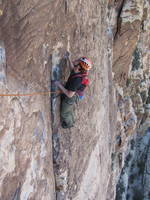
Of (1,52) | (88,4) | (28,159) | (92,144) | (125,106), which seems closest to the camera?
(1,52)

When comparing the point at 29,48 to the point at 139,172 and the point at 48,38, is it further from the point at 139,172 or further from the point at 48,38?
the point at 139,172

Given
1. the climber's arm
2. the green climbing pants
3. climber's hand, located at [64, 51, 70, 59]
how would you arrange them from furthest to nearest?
the green climbing pants → climber's hand, located at [64, 51, 70, 59] → the climber's arm

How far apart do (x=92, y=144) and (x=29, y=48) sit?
4143 mm

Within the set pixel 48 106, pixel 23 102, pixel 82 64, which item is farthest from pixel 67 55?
pixel 23 102

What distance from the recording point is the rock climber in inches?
179

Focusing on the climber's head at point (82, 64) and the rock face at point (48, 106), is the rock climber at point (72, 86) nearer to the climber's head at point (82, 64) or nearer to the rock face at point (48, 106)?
the climber's head at point (82, 64)

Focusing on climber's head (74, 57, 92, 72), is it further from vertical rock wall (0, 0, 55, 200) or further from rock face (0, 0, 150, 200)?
vertical rock wall (0, 0, 55, 200)

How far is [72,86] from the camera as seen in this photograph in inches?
178

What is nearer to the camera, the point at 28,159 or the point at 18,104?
the point at 18,104

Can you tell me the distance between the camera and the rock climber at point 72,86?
454 centimetres

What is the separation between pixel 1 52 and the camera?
2.93 meters

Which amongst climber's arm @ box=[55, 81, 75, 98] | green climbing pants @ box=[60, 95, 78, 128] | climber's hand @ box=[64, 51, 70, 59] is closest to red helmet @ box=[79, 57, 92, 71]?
climber's hand @ box=[64, 51, 70, 59]

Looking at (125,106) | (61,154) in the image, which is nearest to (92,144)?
(61,154)

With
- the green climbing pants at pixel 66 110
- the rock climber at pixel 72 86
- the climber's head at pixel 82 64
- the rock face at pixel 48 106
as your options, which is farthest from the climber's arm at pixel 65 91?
the climber's head at pixel 82 64
